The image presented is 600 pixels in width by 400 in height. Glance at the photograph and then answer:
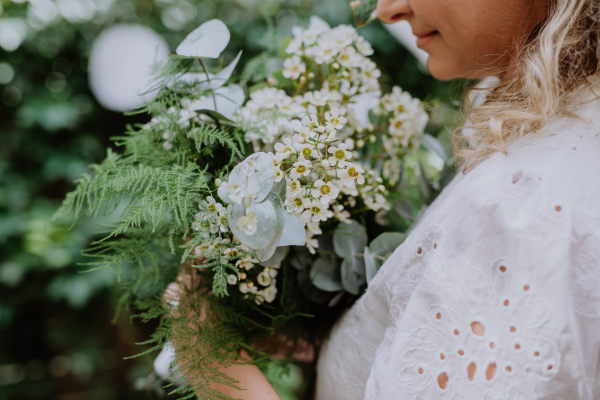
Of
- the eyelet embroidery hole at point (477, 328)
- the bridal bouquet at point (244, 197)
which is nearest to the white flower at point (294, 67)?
the bridal bouquet at point (244, 197)

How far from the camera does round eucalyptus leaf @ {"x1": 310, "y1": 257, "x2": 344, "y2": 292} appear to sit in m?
0.68

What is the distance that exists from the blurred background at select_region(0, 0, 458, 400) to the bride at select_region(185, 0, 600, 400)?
0.75 m

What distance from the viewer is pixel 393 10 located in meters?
0.65

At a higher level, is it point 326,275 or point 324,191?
point 324,191

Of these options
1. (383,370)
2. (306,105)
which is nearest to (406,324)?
(383,370)

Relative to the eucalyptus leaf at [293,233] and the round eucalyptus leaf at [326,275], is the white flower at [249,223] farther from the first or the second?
the round eucalyptus leaf at [326,275]

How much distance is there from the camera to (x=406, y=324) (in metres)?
0.46

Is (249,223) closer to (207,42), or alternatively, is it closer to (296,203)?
(296,203)

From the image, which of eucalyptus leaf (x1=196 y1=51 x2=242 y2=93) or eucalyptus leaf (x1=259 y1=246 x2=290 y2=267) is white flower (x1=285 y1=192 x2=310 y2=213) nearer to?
eucalyptus leaf (x1=259 y1=246 x2=290 y2=267)

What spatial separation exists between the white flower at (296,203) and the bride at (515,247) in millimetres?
170

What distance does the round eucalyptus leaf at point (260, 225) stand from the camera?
0.44 m

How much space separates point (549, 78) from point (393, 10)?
11.9 inches

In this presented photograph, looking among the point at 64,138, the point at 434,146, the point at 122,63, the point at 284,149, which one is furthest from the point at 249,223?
the point at 64,138

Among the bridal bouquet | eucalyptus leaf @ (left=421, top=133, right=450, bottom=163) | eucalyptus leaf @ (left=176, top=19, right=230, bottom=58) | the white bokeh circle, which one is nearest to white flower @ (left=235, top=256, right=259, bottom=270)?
the bridal bouquet
